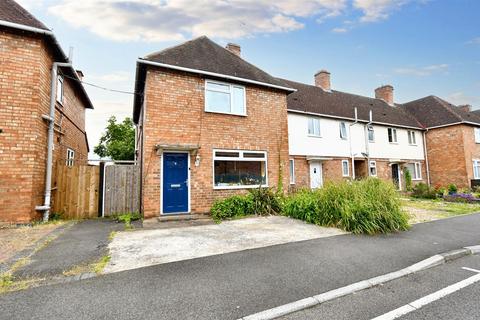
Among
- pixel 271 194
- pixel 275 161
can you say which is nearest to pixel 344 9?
pixel 275 161

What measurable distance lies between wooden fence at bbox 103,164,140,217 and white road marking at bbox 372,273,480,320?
8711 mm

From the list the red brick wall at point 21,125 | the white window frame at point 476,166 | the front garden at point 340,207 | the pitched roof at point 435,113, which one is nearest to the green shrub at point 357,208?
the front garden at point 340,207

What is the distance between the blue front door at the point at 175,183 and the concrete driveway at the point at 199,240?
1.80 metres

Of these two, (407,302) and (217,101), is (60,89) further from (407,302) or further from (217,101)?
(407,302)

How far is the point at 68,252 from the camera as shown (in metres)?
4.61

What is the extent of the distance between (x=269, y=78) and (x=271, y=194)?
5516 millimetres

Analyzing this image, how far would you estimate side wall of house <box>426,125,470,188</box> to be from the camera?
18375 millimetres

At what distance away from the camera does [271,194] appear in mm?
9469

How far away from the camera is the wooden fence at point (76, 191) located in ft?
26.9

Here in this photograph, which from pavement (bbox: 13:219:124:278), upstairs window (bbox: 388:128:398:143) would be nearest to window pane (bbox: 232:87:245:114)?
pavement (bbox: 13:219:124:278)

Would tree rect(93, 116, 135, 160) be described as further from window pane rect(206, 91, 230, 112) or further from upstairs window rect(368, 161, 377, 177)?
upstairs window rect(368, 161, 377, 177)

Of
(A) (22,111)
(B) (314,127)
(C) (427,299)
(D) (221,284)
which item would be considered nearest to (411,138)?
(B) (314,127)

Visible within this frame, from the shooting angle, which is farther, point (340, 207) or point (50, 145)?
point (50, 145)

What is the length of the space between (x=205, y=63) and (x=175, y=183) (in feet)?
16.7
